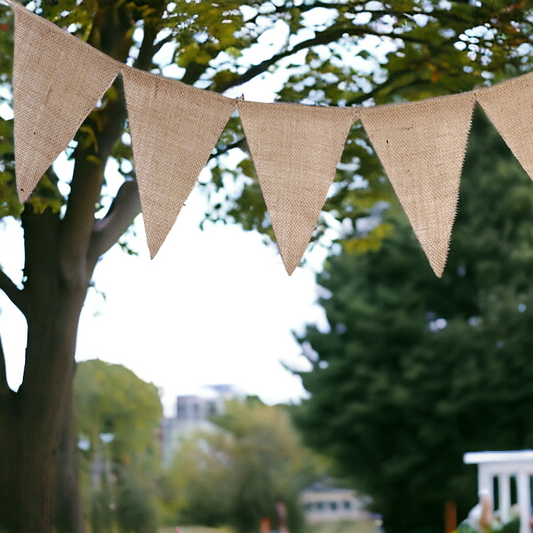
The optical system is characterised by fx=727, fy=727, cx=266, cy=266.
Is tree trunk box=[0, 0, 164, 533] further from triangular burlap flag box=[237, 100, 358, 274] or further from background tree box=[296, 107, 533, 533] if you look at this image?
background tree box=[296, 107, 533, 533]

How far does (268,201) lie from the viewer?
1475 millimetres

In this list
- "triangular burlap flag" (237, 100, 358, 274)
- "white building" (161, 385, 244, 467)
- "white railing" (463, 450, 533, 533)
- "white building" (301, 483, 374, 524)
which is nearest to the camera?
"triangular burlap flag" (237, 100, 358, 274)

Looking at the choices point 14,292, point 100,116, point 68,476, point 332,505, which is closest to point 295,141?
point 100,116

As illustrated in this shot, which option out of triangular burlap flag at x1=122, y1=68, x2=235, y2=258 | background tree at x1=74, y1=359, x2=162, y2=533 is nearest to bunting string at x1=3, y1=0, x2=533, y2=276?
triangular burlap flag at x1=122, y1=68, x2=235, y2=258

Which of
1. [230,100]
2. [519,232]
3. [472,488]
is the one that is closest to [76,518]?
[230,100]

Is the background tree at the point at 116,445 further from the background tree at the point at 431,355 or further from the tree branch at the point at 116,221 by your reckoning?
the tree branch at the point at 116,221

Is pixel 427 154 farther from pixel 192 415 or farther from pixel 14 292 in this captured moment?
pixel 192 415

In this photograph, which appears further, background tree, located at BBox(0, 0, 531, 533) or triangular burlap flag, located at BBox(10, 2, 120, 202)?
background tree, located at BBox(0, 0, 531, 533)

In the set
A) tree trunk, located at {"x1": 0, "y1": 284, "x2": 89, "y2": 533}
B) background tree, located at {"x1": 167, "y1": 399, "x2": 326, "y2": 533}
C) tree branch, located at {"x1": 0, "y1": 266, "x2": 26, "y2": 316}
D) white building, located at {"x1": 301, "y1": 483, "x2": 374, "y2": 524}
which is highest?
tree branch, located at {"x1": 0, "y1": 266, "x2": 26, "y2": 316}

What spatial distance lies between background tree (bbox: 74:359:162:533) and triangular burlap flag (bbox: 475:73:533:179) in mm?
3355

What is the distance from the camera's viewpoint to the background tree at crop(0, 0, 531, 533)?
7.29ft

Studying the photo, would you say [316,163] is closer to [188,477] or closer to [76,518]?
[76,518]

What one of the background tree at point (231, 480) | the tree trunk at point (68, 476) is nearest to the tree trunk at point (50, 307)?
the tree trunk at point (68, 476)

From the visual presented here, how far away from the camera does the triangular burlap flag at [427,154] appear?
1.45m
